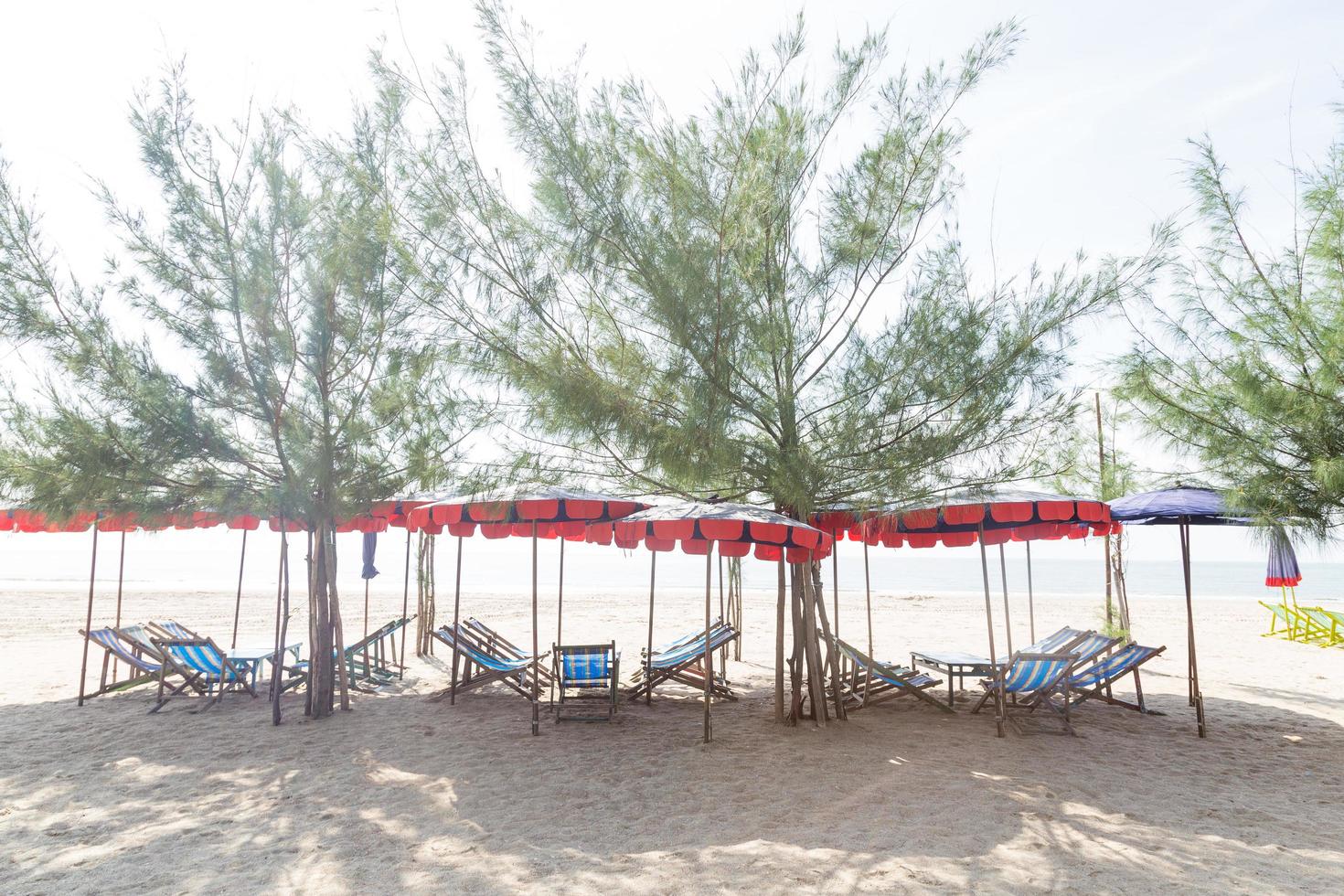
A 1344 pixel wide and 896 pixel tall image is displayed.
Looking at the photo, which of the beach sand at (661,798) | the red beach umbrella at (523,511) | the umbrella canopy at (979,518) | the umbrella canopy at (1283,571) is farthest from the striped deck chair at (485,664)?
the umbrella canopy at (1283,571)

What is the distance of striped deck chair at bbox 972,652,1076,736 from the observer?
5801mm

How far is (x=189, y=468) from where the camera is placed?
6.25 metres

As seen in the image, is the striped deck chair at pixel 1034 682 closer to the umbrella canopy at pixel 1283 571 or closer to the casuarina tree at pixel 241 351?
the casuarina tree at pixel 241 351

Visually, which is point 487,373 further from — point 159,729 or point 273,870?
point 159,729

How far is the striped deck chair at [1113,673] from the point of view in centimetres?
601

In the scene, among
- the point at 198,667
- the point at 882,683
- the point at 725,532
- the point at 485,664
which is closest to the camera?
the point at 725,532

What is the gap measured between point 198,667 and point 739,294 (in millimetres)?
5485

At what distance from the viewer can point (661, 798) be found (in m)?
4.35

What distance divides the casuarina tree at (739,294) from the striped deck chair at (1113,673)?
6.04 feet

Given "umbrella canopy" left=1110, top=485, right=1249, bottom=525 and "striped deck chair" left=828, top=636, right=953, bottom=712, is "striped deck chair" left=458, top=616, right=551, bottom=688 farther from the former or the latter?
"umbrella canopy" left=1110, top=485, right=1249, bottom=525

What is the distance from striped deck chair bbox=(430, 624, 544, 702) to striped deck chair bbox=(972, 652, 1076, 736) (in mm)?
3534

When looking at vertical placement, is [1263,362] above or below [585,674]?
above

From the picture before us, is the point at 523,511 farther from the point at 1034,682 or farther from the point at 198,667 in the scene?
the point at 1034,682

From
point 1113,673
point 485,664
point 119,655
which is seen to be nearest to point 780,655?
point 485,664
